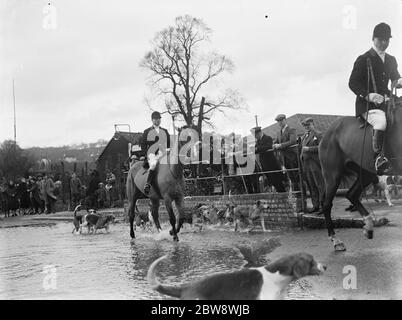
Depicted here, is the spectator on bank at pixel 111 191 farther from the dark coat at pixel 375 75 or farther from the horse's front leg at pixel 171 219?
the dark coat at pixel 375 75

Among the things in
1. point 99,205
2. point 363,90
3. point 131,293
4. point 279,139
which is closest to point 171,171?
point 279,139

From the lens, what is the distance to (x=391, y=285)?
4.59 m

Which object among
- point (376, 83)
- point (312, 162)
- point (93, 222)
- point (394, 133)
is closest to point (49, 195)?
point (93, 222)

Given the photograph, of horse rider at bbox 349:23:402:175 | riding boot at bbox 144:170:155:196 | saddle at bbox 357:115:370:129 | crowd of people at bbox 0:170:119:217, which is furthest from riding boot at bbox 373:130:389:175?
crowd of people at bbox 0:170:119:217

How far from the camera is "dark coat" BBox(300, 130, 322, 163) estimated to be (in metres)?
9.62

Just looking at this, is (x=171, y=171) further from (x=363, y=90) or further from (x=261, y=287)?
(x=261, y=287)

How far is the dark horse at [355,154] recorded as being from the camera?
638 cm

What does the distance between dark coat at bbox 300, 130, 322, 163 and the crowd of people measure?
14.2 m

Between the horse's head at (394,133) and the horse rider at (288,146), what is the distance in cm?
432

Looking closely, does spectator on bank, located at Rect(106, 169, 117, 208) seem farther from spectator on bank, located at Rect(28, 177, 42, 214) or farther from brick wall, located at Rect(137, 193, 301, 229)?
brick wall, located at Rect(137, 193, 301, 229)

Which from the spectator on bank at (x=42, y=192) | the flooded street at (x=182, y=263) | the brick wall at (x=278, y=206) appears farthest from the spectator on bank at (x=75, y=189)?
the brick wall at (x=278, y=206)

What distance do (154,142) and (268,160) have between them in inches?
110

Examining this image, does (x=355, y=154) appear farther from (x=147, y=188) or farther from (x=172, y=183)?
(x=147, y=188)
